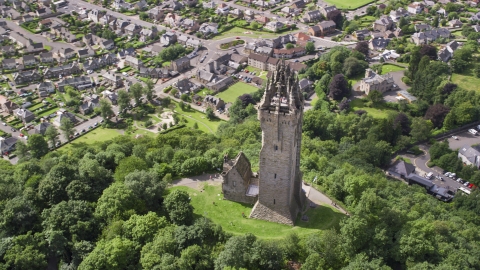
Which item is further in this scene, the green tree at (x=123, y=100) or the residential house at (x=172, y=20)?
the residential house at (x=172, y=20)

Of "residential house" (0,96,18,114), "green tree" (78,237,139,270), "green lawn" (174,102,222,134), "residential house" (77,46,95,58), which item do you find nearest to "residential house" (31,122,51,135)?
"residential house" (0,96,18,114)

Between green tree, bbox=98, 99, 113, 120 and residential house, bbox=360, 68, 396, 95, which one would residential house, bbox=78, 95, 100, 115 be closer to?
green tree, bbox=98, 99, 113, 120

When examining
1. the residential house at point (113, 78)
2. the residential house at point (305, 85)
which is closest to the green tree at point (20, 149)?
the residential house at point (113, 78)

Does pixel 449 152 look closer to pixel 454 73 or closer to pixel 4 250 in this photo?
pixel 454 73

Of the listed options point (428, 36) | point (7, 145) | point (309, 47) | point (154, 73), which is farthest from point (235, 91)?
point (428, 36)

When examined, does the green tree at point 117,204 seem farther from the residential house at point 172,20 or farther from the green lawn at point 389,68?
the residential house at point 172,20
